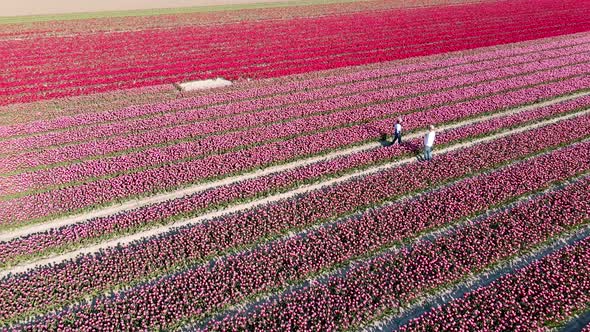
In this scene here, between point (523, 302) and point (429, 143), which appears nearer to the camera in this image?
point (523, 302)

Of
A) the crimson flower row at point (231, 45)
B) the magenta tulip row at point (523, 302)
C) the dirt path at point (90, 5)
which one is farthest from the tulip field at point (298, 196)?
the dirt path at point (90, 5)

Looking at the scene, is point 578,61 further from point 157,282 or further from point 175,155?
point 157,282

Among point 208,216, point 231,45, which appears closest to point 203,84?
point 231,45

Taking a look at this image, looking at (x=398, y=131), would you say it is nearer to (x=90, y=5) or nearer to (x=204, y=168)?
(x=204, y=168)

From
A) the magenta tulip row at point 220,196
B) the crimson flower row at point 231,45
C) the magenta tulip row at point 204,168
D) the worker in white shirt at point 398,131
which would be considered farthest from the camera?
the crimson flower row at point 231,45

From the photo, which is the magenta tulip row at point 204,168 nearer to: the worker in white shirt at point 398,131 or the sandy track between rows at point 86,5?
the worker in white shirt at point 398,131

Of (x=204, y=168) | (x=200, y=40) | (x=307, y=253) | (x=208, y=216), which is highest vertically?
(x=200, y=40)

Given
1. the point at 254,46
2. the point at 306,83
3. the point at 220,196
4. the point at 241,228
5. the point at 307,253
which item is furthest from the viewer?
the point at 254,46
